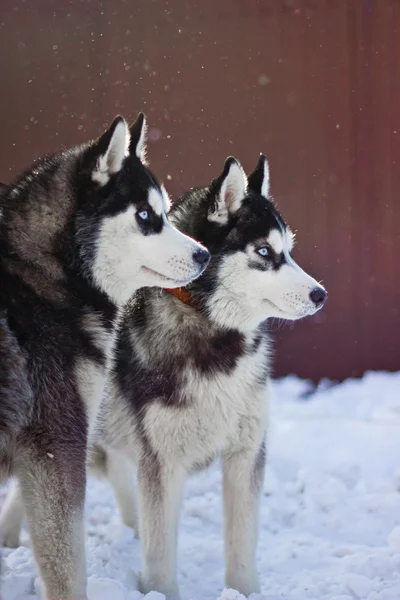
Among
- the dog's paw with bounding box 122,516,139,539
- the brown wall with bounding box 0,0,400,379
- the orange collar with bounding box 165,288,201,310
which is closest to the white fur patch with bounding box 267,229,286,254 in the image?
the orange collar with bounding box 165,288,201,310

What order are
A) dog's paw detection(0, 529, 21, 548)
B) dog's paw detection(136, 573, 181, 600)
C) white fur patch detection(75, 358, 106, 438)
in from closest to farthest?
white fur patch detection(75, 358, 106, 438), dog's paw detection(136, 573, 181, 600), dog's paw detection(0, 529, 21, 548)

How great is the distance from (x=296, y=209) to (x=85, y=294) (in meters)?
3.76

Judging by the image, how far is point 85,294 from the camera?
8.92 feet

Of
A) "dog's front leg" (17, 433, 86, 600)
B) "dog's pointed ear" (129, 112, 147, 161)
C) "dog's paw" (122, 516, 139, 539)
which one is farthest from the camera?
"dog's paw" (122, 516, 139, 539)

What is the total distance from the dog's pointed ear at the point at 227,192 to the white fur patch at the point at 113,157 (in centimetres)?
66

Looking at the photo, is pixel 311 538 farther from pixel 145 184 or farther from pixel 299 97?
pixel 299 97

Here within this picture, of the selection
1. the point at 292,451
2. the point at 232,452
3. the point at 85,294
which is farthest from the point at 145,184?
the point at 292,451

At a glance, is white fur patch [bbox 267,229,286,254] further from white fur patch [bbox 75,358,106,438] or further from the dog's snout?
white fur patch [bbox 75,358,106,438]

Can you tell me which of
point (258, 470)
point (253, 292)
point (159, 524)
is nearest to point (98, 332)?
point (253, 292)

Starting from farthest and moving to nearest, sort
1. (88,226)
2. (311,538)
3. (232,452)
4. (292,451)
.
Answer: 1. (292,451)
2. (311,538)
3. (232,452)
4. (88,226)

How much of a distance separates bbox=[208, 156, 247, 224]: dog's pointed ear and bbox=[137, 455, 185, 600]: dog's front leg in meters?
1.12

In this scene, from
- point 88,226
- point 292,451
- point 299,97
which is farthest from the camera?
point 299,97

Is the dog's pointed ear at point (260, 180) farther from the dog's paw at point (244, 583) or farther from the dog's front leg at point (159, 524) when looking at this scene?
the dog's paw at point (244, 583)

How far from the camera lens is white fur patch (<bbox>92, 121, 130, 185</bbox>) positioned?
8.94 feet
